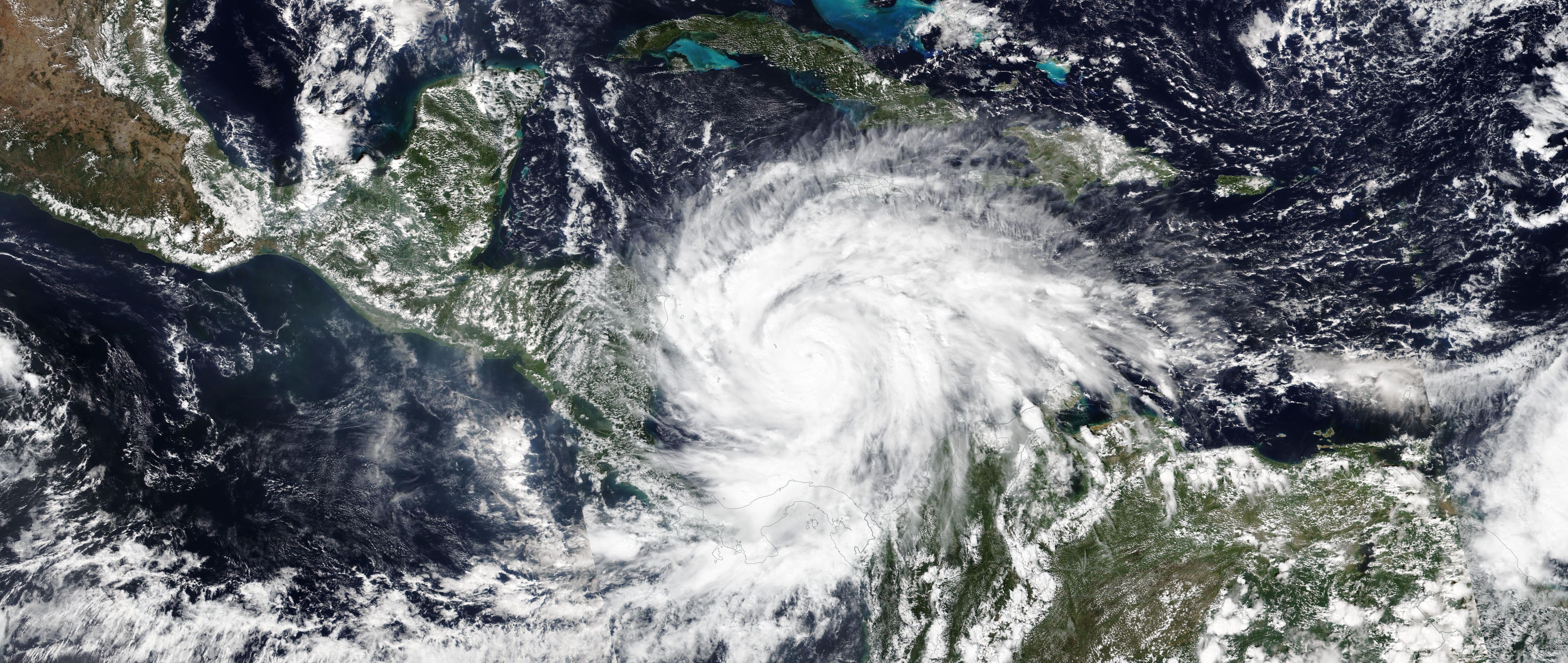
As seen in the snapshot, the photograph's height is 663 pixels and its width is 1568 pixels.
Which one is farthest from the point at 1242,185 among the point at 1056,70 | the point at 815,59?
the point at 815,59

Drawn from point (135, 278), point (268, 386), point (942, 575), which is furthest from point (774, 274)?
point (135, 278)

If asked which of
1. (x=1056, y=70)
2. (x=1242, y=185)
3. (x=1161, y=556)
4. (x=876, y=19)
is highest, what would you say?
(x=876, y=19)

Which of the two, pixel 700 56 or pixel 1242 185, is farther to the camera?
pixel 700 56

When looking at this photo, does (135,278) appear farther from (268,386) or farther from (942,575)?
(942,575)

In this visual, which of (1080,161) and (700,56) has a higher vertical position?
(700,56)

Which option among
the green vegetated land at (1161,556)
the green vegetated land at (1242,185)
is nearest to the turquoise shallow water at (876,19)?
the green vegetated land at (1242,185)

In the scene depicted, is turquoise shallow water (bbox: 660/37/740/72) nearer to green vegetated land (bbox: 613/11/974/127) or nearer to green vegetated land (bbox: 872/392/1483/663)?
green vegetated land (bbox: 613/11/974/127)

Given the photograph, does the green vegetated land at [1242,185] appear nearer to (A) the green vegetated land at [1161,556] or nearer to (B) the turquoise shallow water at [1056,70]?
(B) the turquoise shallow water at [1056,70]

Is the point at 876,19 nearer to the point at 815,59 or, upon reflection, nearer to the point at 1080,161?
the point at 815,59

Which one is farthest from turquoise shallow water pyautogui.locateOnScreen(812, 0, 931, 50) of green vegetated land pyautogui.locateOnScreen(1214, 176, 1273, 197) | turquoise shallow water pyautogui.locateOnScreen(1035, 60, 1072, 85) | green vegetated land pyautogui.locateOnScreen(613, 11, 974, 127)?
green vegetated land pyautogui.locateOnScreen(1214, 176, 1273, 197)

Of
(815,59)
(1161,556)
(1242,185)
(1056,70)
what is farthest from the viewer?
(815,59)
